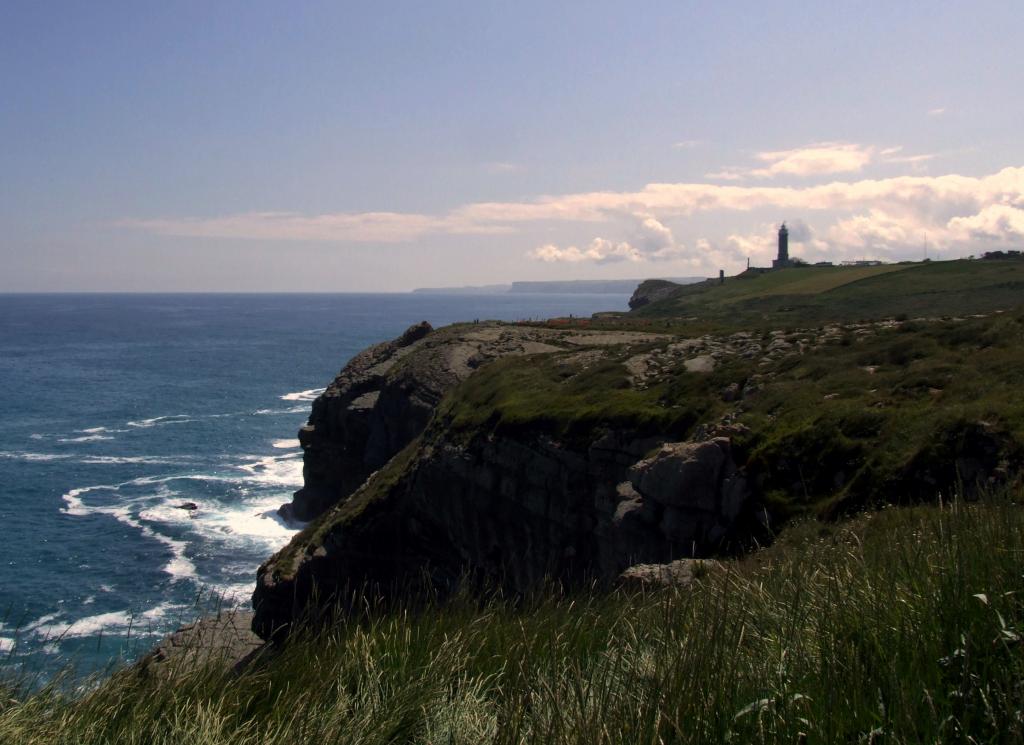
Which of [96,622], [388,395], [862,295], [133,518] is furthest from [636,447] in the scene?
[862,295]

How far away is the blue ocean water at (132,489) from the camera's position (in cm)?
3338

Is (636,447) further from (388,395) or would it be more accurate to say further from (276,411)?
(276,411)

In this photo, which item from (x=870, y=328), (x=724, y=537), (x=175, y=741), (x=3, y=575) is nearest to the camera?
(x=175, y=741)

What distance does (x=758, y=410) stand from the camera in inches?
910

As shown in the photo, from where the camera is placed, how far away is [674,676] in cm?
482

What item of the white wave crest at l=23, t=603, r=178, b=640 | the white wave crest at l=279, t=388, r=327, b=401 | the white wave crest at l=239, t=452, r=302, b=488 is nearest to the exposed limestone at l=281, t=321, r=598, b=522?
the white wave crest at l=239, t=452, r=302, b=488

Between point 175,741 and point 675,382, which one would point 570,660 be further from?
point 675,382

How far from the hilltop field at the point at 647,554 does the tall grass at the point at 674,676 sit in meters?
0.02

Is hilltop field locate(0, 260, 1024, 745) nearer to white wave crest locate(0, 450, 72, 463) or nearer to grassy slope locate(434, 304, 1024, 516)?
grassy slope locate(434, 304, 1024, 516)

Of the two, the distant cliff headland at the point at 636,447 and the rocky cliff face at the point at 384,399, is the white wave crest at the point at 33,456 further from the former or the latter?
the distant cliff headland at the point at 636,447

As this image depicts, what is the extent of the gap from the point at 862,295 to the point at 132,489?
180ft

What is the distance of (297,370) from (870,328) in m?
95.1

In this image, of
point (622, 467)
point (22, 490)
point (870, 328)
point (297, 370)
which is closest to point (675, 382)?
point (622, 467)

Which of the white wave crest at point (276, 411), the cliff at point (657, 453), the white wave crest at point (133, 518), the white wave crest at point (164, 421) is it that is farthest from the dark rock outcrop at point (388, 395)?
the white wave crest at point (276, 411)
